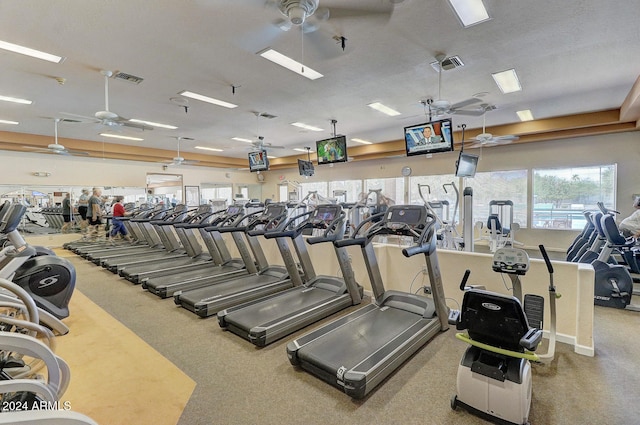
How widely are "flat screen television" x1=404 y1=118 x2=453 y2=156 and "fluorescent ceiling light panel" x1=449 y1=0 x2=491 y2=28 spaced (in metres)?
2.13

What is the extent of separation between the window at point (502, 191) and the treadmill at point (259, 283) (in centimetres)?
698

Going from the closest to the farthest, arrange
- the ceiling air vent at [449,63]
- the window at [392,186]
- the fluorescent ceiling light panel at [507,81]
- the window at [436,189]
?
1. the ceiling air vent at [449,63]
2. the fluorescent ceiling light panel at [507,81]
3. the window at [436,189]
4. the window at [392,186]

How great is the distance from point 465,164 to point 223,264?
5145mm

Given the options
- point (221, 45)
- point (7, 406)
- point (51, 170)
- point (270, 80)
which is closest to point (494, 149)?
point (270, 80)

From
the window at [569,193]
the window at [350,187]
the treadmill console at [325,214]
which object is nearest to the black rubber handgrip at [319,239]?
the treadmill console at [325,214]

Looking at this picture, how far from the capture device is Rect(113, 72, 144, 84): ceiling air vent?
4755 millimetres

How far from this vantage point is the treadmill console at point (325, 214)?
14.2 ft

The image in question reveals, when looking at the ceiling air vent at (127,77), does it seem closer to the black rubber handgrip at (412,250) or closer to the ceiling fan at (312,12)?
the ceiling fan at (312,12)

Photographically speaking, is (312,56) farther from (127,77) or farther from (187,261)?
(187,261)

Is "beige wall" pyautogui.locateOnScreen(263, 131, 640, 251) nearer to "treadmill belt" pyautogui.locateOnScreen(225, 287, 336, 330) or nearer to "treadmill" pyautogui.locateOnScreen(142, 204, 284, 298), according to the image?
"treadmill" pyautogui.locateOnScreen(142, 204, 284, 298)

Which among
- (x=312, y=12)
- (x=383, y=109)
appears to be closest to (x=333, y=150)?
(x=383, y=109)

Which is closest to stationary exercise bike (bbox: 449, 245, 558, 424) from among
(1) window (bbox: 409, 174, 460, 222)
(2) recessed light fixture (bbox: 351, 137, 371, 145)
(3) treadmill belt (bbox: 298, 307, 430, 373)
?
(3) treadmill belt (bbox: 298, 307, 430, 373)

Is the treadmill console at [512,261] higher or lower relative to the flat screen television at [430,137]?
lower

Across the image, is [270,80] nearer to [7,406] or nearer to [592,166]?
[7,406]
